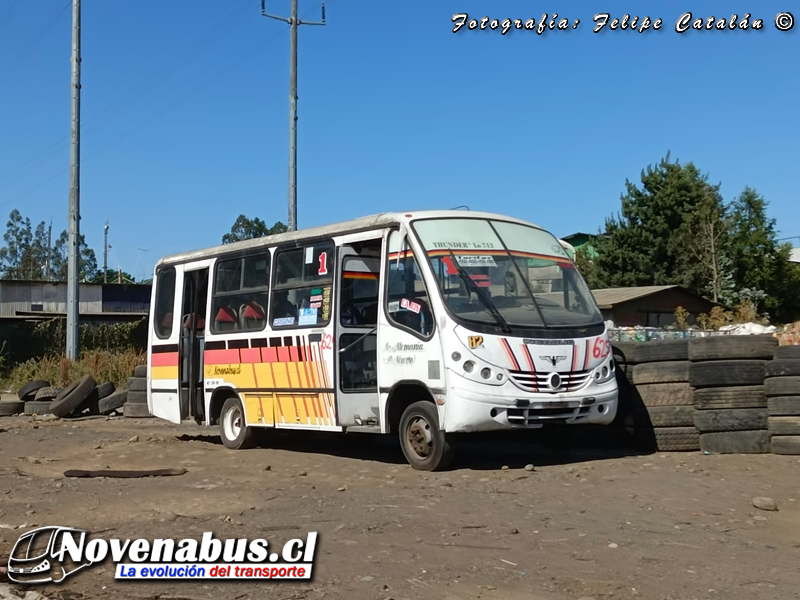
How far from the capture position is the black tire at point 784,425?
10.7 metres

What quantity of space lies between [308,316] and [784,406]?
5.78 meters

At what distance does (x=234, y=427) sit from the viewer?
1409 centimetres

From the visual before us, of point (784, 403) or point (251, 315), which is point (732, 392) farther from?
point (251, 315)

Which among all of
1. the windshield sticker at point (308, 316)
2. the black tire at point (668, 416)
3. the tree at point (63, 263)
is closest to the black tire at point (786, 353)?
the black tire at point (668, 416)

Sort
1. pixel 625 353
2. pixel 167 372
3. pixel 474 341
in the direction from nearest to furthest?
pixel 474 341 < pixel 625 353 < pixel 167 372

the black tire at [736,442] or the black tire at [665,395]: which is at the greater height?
the black tire at [665,395]

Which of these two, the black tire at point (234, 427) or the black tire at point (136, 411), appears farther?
the black tire at point (136, 411)

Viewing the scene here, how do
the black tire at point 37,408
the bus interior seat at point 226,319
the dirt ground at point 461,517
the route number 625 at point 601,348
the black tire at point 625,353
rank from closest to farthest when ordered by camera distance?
the dirt ground at point 461,517 < the route number 625 at point 601,348 < the black tire at point 625,353 < the bus interior seat at point 226,319 < the black tire at point 37,408

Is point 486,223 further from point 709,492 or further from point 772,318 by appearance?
point 772,318

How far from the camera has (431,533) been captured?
7336 mm

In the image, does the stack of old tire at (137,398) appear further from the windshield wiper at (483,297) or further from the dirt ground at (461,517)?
the windshield wiper at (483,297)

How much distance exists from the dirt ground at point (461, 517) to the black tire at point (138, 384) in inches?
231

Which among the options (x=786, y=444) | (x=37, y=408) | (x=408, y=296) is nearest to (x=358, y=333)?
(x=408, y=296)

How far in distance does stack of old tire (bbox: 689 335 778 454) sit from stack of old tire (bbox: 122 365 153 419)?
1169cm
